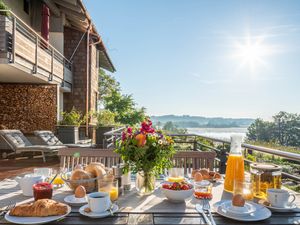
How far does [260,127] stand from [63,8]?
2310 inches

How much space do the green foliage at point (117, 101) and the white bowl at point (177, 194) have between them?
17135 mm

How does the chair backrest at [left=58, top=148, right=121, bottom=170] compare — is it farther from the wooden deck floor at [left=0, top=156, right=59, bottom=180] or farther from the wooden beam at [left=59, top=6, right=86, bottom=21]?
the wooden beam at [left=59, top=6, right=86, bottom=21]

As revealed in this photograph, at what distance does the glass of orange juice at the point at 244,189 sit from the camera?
1390 mm

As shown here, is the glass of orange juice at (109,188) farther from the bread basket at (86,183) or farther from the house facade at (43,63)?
the house facade at (43,63)

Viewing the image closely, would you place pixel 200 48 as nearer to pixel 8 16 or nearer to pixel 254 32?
pixel 254 32

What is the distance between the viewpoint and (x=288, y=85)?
6788 cm

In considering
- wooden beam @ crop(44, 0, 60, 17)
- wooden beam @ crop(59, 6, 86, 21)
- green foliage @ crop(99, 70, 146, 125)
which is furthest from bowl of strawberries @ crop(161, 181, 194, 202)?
green foliage @ crop(99, 70, 146, 125)

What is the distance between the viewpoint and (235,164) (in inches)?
65.9

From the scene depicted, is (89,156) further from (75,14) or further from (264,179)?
(75,14)

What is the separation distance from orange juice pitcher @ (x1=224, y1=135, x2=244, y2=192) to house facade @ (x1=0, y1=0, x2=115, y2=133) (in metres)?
5.03

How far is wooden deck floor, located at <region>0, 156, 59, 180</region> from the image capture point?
5296 millimetres

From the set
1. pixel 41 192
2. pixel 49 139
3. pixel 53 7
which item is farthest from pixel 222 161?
pixel 53 7

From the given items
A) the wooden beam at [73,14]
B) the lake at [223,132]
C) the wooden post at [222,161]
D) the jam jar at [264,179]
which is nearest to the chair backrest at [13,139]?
the lake at [223,132]

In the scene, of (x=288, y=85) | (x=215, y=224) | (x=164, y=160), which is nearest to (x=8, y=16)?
(x=164, y=160)
